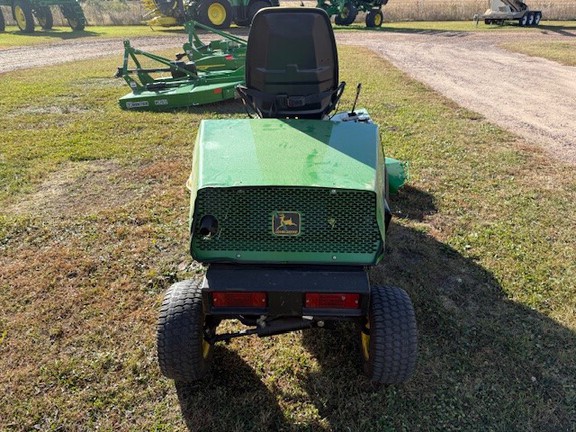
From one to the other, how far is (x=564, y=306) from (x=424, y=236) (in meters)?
1.16

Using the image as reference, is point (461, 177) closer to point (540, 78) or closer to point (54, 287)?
point (54, 287)

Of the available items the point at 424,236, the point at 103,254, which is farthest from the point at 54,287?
the point at 424,236

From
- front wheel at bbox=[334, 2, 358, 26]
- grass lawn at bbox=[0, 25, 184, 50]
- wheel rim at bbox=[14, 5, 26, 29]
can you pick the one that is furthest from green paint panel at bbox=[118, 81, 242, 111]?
wheel rim at bbox=[14, 5, 26, 29]

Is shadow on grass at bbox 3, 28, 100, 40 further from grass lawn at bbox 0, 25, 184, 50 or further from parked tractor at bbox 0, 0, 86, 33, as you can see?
parked tractor at bbox 0, 0, 86, 33

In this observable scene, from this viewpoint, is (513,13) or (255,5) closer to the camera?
(255,5)

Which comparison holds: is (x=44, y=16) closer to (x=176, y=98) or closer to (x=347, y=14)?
(x=347, y=14)

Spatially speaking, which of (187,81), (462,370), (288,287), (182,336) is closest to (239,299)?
(288,287)

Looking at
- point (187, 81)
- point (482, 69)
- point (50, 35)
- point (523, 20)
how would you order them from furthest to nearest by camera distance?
1. point (523, 20)
2. point (50, 35)
3. point (482, 69)
4. point (187, 81)

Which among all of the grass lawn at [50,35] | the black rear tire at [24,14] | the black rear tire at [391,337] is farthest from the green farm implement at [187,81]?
the black rear tire at [24,14]

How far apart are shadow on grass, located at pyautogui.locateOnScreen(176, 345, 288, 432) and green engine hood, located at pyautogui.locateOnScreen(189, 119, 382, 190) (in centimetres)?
105

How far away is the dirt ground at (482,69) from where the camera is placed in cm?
748

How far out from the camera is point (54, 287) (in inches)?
133

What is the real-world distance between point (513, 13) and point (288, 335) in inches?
1044

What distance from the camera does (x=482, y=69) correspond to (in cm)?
1230
